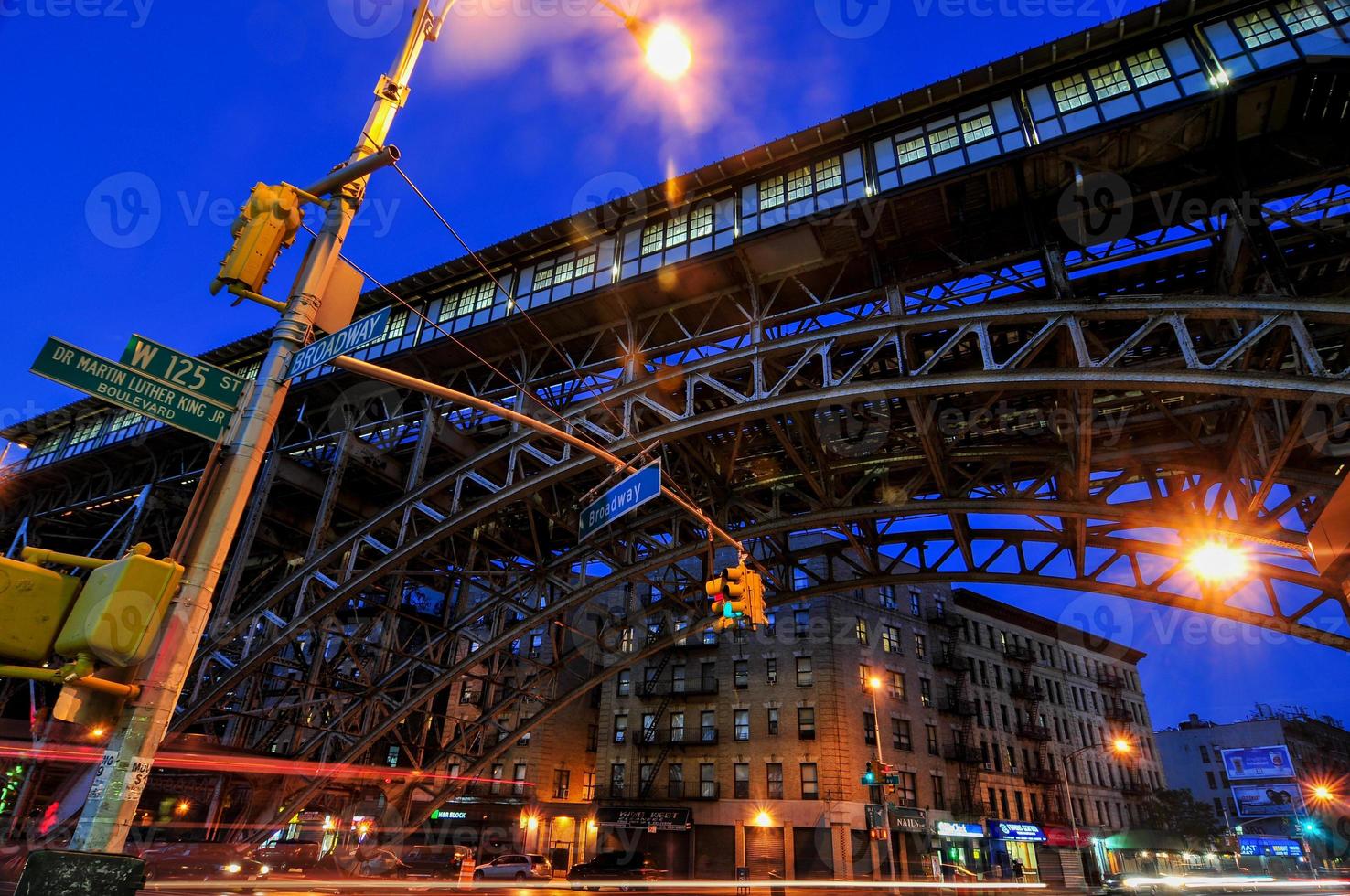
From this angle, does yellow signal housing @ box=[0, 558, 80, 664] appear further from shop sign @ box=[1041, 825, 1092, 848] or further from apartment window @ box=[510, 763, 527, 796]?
shop sign @ box=[1041, 825, 1092, 848]

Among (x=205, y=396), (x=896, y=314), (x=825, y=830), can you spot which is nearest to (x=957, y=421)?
(x=896, y=314)

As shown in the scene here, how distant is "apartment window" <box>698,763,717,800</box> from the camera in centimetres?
3997

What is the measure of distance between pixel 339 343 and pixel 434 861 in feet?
128

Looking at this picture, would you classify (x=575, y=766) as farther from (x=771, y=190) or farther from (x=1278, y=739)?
(x=1278, y=739)

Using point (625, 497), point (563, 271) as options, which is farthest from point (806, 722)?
point (625, 497)

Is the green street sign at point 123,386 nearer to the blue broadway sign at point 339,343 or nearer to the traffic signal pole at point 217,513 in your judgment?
the traffic signal pole at point 217,513

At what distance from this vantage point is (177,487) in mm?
27953

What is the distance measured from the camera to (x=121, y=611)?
13.4 ft

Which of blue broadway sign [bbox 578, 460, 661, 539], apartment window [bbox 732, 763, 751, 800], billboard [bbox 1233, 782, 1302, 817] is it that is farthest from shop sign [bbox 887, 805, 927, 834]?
billboard [bbox 1233, 782, 1302, 817]

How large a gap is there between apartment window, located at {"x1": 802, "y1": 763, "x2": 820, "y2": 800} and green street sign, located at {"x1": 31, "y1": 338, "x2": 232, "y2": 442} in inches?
1502

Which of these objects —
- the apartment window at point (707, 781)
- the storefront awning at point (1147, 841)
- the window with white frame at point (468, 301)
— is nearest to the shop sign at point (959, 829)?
the apartment window at point (707, 781)

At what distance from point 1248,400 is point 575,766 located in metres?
43.7

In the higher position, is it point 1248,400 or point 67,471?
point 67,471

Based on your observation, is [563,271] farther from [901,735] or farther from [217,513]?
[901,735]
